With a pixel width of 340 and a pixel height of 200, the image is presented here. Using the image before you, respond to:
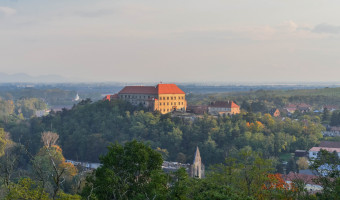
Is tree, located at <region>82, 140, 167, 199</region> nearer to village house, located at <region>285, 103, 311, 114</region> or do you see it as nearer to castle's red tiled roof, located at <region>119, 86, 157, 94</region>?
castle's red tiled roof, located at <region>119, 86, 157, 94</region>

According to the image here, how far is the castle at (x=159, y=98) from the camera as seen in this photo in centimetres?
7456

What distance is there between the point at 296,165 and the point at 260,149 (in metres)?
9.28

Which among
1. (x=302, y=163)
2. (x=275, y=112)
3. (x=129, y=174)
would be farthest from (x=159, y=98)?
(x=129, y=174)

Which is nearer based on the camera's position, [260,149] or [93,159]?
[260,149]

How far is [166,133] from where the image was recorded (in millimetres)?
68625

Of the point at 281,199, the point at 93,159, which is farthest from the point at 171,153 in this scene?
the point at 281,199

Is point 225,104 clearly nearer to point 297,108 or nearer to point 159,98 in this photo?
point 159,98

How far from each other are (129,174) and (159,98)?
2126 inches

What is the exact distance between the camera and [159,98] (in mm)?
74750

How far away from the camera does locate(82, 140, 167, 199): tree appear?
19922 mm

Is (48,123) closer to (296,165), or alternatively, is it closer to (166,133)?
(166,133)

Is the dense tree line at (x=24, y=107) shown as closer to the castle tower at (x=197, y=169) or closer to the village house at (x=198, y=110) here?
the village house at (x=198, y=110)

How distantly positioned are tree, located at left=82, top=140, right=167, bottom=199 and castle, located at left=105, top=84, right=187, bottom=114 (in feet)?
170

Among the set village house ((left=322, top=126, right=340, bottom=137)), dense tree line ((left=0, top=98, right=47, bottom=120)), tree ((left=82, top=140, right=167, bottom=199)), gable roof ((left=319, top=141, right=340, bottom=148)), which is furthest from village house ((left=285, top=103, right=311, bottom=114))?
tree ((left=82, top=140, right=167, bottom=199))
